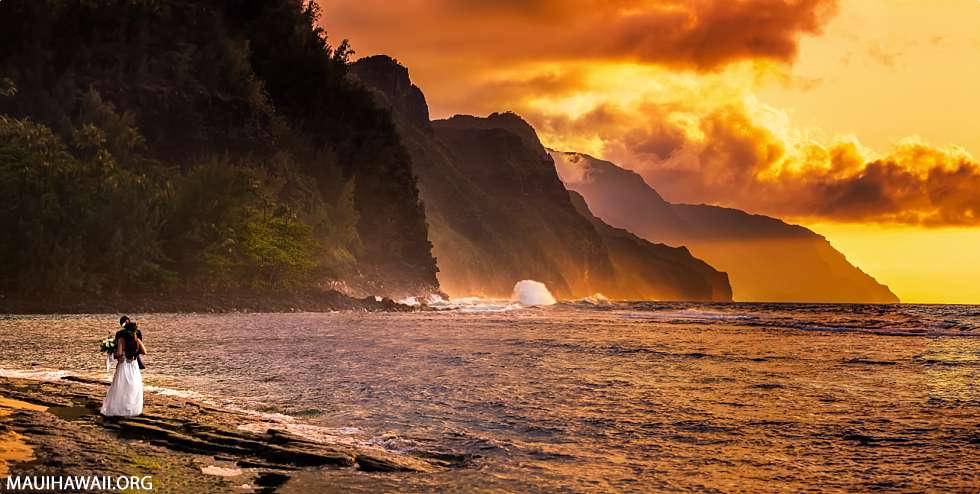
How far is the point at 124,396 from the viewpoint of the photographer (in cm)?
1608

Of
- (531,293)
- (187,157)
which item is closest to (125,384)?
(187,157)

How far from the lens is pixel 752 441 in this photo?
612 inches

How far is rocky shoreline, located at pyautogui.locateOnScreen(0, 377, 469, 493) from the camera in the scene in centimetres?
1113

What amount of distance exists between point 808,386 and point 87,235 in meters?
63.6

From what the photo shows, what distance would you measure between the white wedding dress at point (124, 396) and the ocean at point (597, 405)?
2338 mm

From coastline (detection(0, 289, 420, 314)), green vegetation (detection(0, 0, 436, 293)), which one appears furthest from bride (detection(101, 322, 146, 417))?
green vegetation (detection(0, 0, 436, 293))

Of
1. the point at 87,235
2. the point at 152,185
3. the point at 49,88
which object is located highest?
the point at 49,88

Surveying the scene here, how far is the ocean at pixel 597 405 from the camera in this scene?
41.7ft

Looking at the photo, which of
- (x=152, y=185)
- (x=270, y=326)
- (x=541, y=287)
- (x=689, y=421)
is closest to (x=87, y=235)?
(x=152, y=185)

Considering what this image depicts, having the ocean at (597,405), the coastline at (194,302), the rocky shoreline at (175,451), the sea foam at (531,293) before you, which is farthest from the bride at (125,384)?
the sea foam at (531,293)

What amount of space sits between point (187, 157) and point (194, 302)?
27105 millimetres

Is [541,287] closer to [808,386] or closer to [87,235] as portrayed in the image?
[87,235]

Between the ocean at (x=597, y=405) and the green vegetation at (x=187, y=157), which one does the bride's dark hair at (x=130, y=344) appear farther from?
the green vegetation at (x=187, y=157)

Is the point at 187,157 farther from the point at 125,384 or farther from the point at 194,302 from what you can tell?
the point at 125,384
